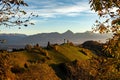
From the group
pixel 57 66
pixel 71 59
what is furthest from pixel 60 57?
pixel 57 66

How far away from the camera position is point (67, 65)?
315ft

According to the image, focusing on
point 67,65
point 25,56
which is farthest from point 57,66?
point 25,56

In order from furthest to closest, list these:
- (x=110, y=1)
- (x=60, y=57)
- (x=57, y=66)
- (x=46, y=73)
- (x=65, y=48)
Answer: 1. (x=65, y=48)
2. (x=60, y=57)
3. (x=57, y=66)
4. (x=46, y=73)
5. (x=110, y=1)

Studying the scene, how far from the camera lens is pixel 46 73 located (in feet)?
265

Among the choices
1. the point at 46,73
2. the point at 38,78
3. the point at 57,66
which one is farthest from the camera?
the point at 57,66

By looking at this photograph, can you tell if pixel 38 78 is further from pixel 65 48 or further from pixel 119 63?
pixel 119 63

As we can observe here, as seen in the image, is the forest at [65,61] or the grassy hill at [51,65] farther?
the grassy hill at [51,65]

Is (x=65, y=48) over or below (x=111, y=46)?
below

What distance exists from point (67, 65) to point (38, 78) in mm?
21794

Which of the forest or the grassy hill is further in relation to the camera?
the grassy hill

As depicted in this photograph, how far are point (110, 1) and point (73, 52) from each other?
9500 centimetres

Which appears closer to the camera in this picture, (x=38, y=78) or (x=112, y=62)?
(x=112, y=62)

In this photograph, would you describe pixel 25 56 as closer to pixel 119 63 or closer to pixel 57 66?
pixel 57 66

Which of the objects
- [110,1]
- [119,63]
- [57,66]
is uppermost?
[110,1]
